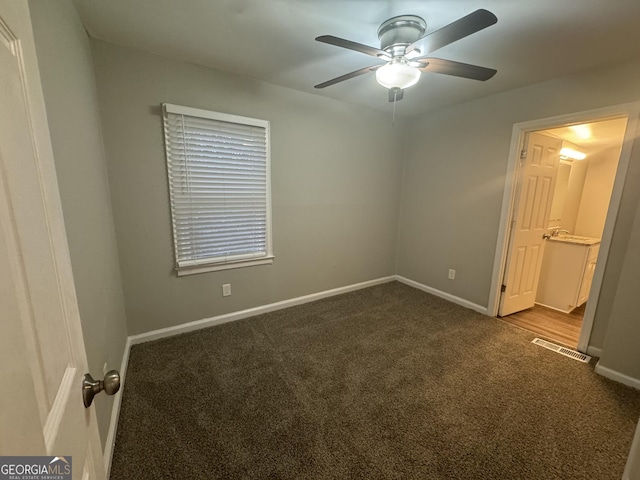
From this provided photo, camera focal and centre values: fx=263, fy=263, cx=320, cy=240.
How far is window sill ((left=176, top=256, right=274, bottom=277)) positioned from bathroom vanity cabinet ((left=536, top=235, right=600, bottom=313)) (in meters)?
3.51

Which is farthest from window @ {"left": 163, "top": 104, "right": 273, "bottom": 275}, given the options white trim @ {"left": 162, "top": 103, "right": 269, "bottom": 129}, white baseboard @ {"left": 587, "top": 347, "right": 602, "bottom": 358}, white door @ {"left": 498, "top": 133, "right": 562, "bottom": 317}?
white baseboard @ {"left": 587, "top": 347, "right": 602, "bottom": 358}

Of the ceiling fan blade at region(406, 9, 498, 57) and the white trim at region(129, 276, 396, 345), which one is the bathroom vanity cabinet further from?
the ceiling fan blade at region(406, 9, 498, 57)

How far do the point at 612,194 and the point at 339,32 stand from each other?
2490mm

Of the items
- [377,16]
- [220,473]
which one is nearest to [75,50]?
[377,16]

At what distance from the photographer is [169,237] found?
7.70ft

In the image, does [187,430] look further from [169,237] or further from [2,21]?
[2,21]

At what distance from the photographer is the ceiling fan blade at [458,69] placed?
153 cm

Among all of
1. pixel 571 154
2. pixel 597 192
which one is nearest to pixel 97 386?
pixel 571 154

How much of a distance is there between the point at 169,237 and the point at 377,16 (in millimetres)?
2270

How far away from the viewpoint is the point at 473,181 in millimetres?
3029

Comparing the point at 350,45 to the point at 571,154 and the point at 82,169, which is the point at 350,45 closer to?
the point at 82,169

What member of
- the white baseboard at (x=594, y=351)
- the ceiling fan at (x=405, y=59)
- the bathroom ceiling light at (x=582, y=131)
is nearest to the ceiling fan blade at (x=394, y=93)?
the ceiling fan at (x=405, y=59)

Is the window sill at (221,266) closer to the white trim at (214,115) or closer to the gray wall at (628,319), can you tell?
the white trim at (214,115)

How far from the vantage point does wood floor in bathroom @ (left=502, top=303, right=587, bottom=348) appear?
2.63m
